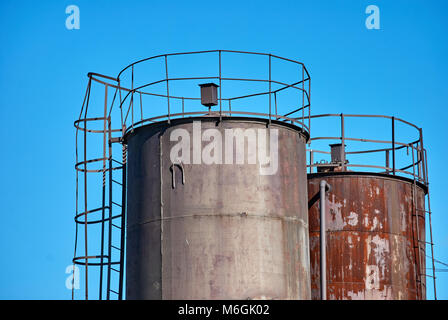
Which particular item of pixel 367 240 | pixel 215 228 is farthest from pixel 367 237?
pixel 215 228

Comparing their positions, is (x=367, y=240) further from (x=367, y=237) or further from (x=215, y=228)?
(x=215, y=228)

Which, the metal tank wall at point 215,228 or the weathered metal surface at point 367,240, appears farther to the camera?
the weathered metal surface at point 367,240

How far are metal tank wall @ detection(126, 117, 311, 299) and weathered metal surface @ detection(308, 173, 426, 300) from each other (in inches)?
101

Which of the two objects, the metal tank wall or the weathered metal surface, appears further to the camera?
the weathered metal surface

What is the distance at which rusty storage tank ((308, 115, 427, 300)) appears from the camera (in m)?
23.8

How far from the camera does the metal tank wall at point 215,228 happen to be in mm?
19938

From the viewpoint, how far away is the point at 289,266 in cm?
2067

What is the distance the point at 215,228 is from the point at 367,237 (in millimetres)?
5802

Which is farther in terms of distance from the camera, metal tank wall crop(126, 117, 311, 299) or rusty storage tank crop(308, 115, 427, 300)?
rusty storage tank crop(308, 115, 427, 300)

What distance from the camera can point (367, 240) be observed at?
79.1 feet

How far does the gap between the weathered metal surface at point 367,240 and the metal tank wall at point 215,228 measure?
8.46 feet
